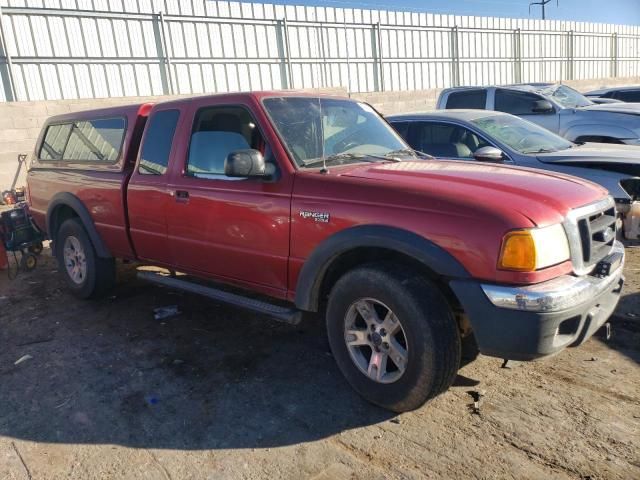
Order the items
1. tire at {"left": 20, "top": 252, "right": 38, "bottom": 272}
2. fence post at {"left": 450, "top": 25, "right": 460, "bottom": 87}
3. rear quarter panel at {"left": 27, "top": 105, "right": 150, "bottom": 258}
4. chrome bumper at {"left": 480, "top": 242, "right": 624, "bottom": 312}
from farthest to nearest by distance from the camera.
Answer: fence post at {"left": 450, "top": 25, "right": 460, "bottom": 87} → tire at {"left": 20, "top": 252, "right": 38, "bottom": 272} → rear quarter panel at {"left": 27, "top": 105, "right": 150, "bottom": 258} → chrome bumper at {"left": 480, "top": 242, "right": 624, "bottom": 312}

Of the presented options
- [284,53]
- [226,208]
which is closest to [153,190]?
[226,208]

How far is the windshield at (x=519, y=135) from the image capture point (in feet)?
20.7

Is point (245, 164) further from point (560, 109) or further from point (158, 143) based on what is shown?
point (560, 109)

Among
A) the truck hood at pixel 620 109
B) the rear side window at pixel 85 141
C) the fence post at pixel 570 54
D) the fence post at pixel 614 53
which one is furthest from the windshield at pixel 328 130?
the fence post at pixel 614 53

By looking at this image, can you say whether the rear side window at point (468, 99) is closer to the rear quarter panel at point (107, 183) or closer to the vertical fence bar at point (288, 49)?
the rear quarter panel at point (107, 183)

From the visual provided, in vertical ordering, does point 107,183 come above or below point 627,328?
above

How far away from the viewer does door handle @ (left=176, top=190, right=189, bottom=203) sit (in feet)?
13.5

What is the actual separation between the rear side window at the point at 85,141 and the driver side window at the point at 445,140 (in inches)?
145

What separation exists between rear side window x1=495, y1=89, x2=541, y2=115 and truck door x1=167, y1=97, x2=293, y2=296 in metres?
7.10

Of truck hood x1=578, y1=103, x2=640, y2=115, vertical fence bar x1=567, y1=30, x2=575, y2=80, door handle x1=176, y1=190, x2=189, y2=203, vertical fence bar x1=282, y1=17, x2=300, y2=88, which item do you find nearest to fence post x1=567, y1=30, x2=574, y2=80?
vertical fence bar x1=567, y1=30, x2=575, y2=80

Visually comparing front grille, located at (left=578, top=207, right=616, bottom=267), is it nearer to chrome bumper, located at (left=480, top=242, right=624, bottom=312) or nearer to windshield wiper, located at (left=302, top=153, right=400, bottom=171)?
chrome bumper, located at (left=480, top=242, right=624, bottom=312)

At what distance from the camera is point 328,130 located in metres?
3.97

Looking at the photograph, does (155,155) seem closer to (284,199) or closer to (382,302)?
(284,199)

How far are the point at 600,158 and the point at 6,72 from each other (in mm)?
12325
